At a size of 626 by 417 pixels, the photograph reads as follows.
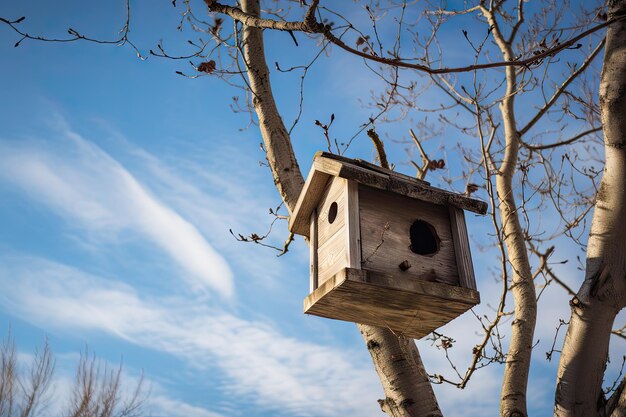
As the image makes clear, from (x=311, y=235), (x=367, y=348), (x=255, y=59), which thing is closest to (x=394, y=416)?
(x=367, y=348)

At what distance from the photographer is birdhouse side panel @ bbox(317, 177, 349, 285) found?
2721 millimetres

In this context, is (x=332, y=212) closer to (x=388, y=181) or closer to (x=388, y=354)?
(x=388, y=181)

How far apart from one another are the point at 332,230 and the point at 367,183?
1.02 feet

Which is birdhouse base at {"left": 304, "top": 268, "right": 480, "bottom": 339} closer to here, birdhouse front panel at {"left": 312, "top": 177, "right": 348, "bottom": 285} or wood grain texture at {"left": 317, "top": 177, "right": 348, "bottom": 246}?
birdhouse front panel at {"left": 312, "top": 177, "right": 348, "bottom": 285}

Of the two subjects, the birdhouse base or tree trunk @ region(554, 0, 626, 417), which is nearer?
the birdhouse base

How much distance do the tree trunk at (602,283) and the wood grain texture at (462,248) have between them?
0.50 meters

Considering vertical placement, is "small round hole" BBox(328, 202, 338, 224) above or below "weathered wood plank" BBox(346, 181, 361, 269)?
above

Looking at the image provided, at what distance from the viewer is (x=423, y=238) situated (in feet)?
9.78

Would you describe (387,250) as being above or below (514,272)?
below

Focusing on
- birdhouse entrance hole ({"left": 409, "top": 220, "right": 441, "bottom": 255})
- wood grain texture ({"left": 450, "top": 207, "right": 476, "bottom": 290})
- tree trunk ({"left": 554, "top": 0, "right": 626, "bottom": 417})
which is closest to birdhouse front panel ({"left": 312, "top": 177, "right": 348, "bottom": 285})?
birdhouse entrance hole ({"left": 409, "top": 220, "right": 441, "bottom": 255})

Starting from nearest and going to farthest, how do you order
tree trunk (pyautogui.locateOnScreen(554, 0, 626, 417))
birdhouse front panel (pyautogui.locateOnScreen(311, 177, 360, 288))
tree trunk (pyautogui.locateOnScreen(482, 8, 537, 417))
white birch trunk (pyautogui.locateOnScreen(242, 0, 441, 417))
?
birdhouse front panel (pyautogui.locateOnScreen(311, 177, 360, 288)) → tree trunk (pyautogui.locateOnScreen(554, 0, 626, 417)) → white birch trunk (pyautogui.locateOnScreen(242, 0, 441, 417)) → tree trunk (pyautogui.locateOnScreen(482, 8, 537, 417))

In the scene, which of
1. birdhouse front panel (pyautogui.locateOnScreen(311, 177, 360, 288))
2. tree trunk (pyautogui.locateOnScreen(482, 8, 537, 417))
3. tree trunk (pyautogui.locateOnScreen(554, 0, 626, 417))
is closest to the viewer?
birdhouse front panel (pyautogui.locateOnScreen(311, 177, 360, 288))

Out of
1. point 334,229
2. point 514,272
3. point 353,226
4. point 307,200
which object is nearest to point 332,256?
point 334,229

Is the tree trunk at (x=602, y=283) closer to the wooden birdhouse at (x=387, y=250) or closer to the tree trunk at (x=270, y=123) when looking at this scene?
the wooden birdhouse at (x=387, y=250)
